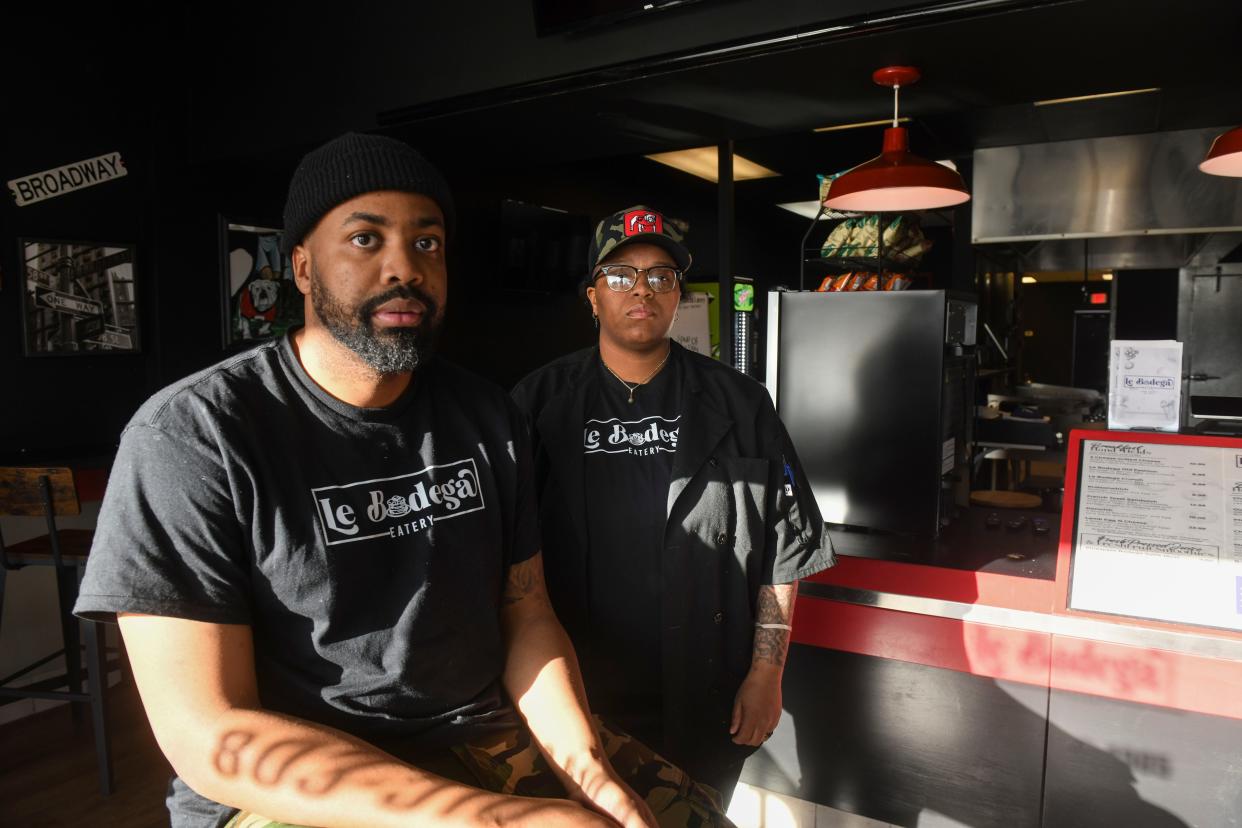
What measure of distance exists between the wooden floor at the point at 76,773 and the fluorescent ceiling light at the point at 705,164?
5.25m

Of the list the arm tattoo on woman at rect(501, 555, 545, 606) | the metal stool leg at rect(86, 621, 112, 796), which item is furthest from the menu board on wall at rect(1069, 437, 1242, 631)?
the metal stool leg at rect(86, 621, 112, 796)

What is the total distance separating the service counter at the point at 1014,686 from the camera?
1.82 metres

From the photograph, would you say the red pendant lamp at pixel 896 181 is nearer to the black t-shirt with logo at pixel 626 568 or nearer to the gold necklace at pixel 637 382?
the gold necklace at pixel 637 382

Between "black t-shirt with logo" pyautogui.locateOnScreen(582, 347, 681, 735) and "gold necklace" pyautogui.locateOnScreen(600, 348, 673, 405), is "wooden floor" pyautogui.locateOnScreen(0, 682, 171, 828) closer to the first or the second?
"black t-shirt with logo" pyautogui.locateOnScreen(582, 347, 681, 735)

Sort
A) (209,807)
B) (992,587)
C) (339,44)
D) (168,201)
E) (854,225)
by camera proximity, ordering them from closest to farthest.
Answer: (209,807) < (992,587) < (854,225) < (339,44) < (168,201)

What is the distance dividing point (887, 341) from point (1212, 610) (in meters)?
1.03

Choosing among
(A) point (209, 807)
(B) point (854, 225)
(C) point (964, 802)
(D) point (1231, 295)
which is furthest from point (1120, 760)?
(D) point (1231, 295)

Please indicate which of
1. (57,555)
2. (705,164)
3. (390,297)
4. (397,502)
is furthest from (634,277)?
(705,164)

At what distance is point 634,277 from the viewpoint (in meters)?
1.93

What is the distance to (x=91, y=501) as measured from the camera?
3699 millimetres

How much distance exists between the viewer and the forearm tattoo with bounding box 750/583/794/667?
187 cm

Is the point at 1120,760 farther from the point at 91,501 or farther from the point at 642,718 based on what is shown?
the point at 91,501

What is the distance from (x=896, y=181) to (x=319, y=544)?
209cm

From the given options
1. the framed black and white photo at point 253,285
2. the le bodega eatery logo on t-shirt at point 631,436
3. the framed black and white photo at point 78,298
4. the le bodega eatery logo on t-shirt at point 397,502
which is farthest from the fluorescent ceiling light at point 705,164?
the le bodega eatery logo on t-shirt at point 397,502
